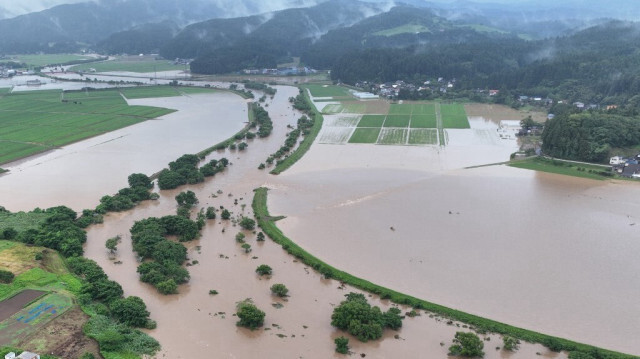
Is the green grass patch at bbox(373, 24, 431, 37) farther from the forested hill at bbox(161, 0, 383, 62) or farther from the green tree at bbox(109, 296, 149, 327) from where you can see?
the green tree at bbox(109, 296, 149, 327)

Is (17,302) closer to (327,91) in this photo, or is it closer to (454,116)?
(454,116)

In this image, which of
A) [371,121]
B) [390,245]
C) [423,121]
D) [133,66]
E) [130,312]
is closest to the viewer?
[130,312]

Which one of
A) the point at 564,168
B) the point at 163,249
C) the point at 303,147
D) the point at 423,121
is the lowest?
the point at 163,249

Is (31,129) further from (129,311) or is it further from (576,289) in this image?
(576,289)

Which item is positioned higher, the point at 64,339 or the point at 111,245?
the point at 111,245

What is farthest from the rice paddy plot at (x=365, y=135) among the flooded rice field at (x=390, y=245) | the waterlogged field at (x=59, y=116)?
the waterlogged field at (x=59, y=116)

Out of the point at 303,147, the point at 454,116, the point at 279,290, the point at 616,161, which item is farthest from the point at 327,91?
the point at 279,290

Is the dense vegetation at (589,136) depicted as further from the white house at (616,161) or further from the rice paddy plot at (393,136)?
the rice paddy plot at (393,136)
